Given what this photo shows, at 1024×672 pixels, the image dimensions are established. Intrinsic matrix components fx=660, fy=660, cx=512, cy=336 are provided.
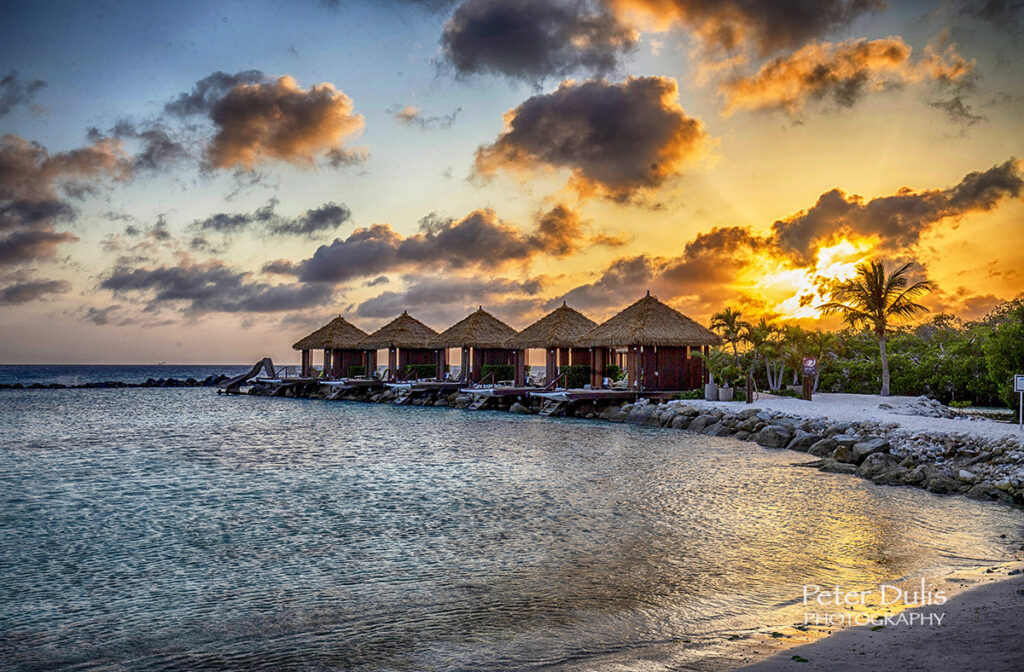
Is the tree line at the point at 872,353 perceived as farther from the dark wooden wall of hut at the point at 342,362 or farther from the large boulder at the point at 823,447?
the dark wooden wall of hut at the point at 342,362

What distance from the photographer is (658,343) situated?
28.2 m

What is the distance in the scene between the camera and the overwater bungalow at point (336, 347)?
156ft

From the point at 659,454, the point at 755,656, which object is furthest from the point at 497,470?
the point at 755,656

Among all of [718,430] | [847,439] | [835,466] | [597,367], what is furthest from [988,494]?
[597,367]

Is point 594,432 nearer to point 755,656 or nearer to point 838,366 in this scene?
point 838,366

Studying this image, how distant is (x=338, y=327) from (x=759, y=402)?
1293 inches

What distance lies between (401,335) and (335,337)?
714 centimetres

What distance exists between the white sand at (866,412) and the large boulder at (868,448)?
4.16ft

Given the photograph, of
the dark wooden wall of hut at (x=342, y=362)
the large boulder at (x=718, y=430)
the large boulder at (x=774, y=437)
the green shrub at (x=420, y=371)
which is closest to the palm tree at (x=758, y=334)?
the large boulder at (x=718, y=430)

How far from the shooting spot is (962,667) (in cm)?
431

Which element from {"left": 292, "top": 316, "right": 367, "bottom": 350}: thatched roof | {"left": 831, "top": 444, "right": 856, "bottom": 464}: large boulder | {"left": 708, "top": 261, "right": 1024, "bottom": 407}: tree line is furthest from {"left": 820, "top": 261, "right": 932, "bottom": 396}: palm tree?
{"left": 292, "top": 316, "right": 367, "bottom": 350}: thatched roof

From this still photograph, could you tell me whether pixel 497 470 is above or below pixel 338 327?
below

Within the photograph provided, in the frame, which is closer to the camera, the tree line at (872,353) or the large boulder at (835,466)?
the large boulder at (835,466)

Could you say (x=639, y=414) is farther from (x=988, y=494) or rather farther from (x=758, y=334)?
(x=988, y=494)
